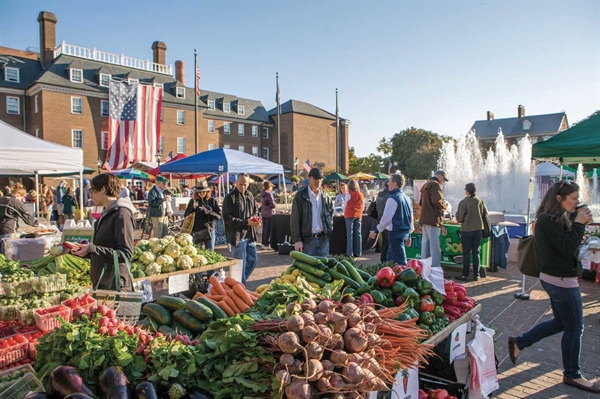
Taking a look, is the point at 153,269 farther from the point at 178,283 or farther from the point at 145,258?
the point at 178,283

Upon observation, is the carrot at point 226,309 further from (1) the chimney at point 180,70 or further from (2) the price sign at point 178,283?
(1) the chimney at point 180,70

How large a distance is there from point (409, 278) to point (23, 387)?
109 inches

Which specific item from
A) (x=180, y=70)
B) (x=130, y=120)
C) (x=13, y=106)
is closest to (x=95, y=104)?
(x=13, y=106)

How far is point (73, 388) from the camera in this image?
1.85 meters

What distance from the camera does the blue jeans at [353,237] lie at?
398 inches

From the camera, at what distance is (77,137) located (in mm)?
35938

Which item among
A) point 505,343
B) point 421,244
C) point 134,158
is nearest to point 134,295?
point 505,343

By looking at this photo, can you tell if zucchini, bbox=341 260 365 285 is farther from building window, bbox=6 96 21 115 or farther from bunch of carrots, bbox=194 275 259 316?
building window, bbox=6 96 21 115

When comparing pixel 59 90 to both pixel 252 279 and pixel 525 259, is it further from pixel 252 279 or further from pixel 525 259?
pixel 525 259

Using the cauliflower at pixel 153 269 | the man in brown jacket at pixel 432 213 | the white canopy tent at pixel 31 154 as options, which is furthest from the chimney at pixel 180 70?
the cauliflower at pixel 153 269

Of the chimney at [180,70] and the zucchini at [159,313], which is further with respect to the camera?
the chimney at [180,70]

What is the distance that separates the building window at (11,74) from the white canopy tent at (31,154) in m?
35.8

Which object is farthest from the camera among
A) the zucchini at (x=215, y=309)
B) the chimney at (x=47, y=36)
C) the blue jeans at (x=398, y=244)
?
the chimney at (x=47, y=36)

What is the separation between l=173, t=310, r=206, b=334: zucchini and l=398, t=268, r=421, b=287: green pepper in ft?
5.62
